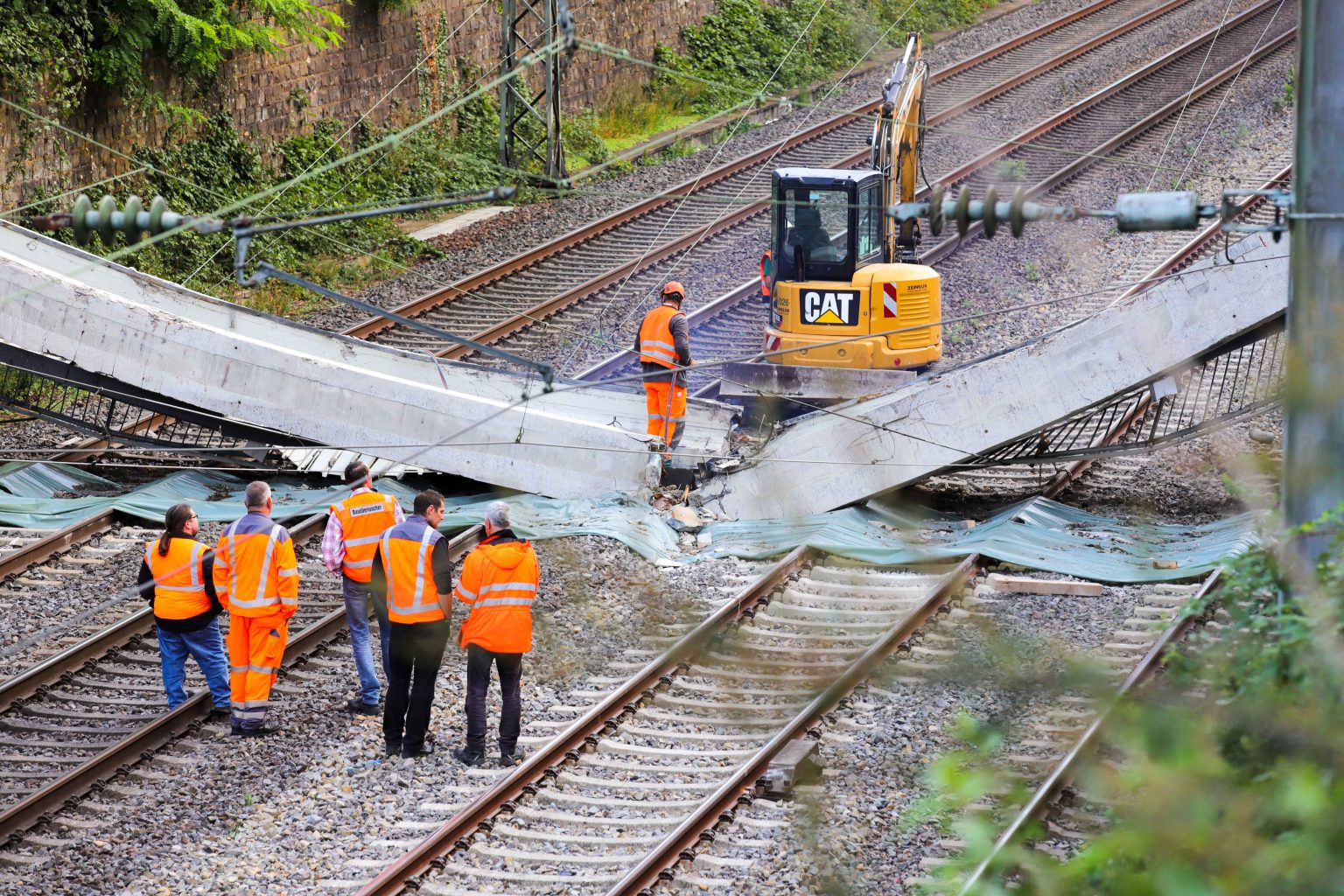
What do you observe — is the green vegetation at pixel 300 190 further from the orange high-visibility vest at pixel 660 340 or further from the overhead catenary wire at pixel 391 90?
the orange high-visibility vest at pixel 660 340

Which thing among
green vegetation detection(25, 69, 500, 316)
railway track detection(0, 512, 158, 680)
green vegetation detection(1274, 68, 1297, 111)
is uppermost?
green vegetation detection(1274, 68, 1297, 111)

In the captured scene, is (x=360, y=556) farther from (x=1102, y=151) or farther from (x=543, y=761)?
(x=1102, y=151)

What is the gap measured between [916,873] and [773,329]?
9.48 metres

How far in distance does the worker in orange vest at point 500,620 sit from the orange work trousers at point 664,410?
4.56m

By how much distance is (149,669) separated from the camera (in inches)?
432

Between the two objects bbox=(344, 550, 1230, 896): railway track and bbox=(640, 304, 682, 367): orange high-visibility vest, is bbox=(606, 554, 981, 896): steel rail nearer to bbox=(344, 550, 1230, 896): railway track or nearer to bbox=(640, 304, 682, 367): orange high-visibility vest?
bbox=(344, 550, 1230, 896): railway track

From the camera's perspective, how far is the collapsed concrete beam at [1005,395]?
42.1ft

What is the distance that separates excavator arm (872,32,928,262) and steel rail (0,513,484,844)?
8.37 m

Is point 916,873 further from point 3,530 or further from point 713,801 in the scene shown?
point 3,530

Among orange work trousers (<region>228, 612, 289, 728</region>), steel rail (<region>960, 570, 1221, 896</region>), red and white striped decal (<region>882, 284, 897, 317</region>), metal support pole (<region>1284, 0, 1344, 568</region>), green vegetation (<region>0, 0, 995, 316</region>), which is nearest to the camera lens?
steel rail (<region>960, 570, 1221, 896</region>)

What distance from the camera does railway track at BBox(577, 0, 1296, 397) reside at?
18891mm

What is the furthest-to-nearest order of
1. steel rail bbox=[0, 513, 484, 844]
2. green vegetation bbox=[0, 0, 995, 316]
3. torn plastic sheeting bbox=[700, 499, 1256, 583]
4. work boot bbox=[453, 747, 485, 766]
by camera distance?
1. green vegetation bbox=[0, 0, 995, 316]
2. torn plastic sheeting bbox=[700, 499, 1256, 583]
3. work boot bbox=[453, 747, 485, 766]
4. steel rail bbox=[0, 513, 484, 844]

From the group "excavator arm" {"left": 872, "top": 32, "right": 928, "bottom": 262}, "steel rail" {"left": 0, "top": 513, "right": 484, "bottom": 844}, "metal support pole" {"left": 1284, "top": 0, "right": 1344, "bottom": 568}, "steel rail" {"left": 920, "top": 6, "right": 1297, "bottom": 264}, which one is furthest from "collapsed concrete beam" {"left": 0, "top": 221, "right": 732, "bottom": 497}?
"steel rail" {"left": 920, "top": 6, "right": 1297, "bottom": 264}

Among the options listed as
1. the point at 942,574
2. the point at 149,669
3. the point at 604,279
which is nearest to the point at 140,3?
the point at 604,279
